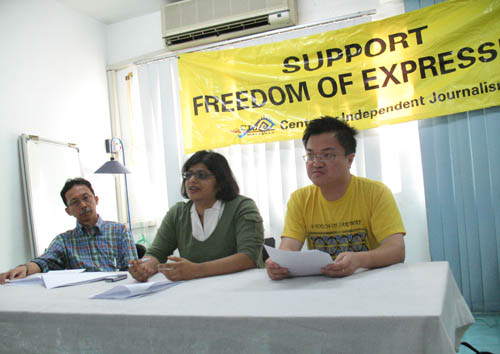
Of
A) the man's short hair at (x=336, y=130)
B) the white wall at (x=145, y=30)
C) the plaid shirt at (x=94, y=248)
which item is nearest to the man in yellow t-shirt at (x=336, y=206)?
the man's short hair at (x=336, y=130)

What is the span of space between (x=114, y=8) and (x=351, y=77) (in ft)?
7.45

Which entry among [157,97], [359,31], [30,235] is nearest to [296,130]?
[359,31]

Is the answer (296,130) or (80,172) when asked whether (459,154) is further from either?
(80,172)

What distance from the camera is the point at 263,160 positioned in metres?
3.35

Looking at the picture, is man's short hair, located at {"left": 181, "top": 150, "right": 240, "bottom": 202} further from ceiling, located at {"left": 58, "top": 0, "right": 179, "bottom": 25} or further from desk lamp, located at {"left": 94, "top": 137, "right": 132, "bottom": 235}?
ceiling, located at {"left": 58, "top": 0, "right": 179, "bottom": 25}

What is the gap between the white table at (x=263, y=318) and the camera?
2.59 feet

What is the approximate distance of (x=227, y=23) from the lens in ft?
11.2

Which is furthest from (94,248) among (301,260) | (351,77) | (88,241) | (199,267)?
(351,77)

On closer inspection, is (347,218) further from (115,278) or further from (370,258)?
(115,278)

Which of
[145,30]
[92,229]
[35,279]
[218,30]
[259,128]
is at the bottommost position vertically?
[35,279]

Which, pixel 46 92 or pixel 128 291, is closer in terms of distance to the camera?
pixel 128 291

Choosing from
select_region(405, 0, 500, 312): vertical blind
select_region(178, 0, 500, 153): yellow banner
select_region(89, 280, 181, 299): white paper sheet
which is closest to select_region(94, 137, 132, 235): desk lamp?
select_region(178, 0, 500, 153): yellow banner

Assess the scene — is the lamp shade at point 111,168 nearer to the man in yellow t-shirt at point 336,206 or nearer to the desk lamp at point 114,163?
the desk lamp at point 114,163

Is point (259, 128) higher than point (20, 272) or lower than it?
higher
